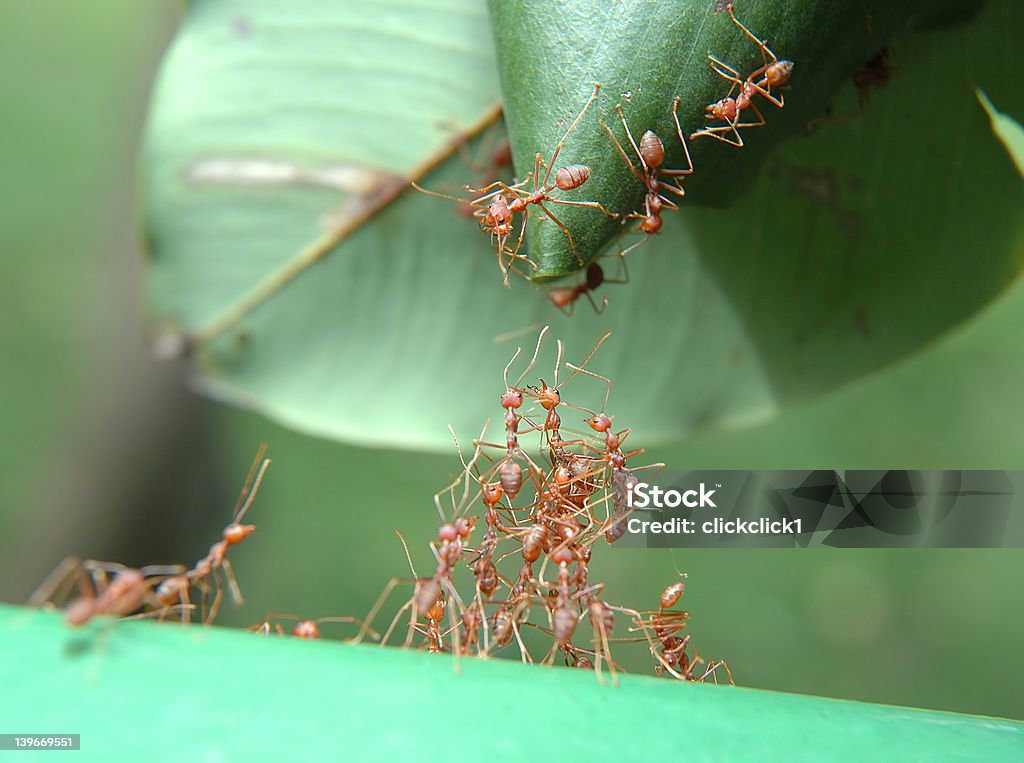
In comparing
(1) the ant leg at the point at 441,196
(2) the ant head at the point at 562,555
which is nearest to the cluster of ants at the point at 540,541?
(2) the ant head at the point at 562,555

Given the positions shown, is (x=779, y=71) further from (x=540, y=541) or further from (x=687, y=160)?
(x=540, y=541)

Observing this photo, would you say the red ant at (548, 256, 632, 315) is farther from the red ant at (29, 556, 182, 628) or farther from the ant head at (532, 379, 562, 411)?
the red ant at (29, 556, 182, 628)

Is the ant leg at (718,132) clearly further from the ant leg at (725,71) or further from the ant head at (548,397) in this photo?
the ant head at (548,397)

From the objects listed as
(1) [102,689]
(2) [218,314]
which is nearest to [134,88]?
(2) [218,314]

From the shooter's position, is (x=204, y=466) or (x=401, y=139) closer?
(x=401, y=139)

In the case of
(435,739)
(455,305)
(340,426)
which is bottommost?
(435,739)

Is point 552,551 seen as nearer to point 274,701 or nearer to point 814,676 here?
point 274,701

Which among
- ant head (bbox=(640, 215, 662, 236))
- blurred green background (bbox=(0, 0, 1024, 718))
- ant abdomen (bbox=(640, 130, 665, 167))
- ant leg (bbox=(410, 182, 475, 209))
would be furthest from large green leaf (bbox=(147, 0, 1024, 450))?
blurred green background (bbox=(0, 0, 1024, 718))
